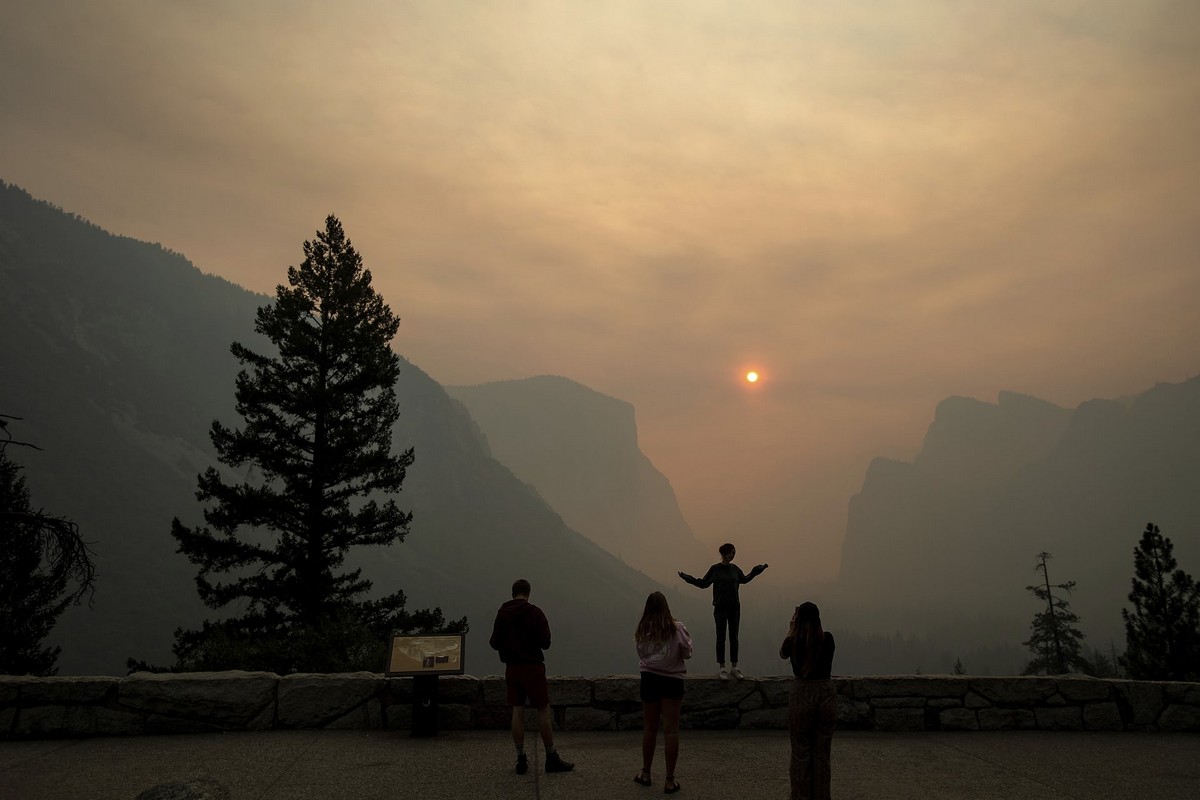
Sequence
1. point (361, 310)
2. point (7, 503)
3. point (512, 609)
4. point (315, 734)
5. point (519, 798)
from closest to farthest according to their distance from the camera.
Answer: point (519, 798) < point (512, 609) < point (315, 734) < point (7, 503) < point (361, 310)

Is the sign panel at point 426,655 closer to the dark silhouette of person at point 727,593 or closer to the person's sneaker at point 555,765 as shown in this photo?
the person's sneaker at point 555,765

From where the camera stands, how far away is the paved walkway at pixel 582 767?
291 inches

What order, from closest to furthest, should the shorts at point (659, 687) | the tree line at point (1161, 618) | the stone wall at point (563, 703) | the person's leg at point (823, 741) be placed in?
the person's leg at point (823, 741), the shorts at point (659, 687), the stone wall at point (563, 703), the tree line at point (1161, 618)

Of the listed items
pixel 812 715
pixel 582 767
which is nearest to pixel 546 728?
pixel 582 767

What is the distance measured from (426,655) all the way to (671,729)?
3.46 meters

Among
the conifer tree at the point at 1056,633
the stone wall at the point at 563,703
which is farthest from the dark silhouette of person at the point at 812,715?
the conifer tree at the point at 1056,633

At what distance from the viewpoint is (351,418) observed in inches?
1064

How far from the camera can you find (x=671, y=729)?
7215 mm

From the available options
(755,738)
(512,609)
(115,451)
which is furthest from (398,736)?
(115,451)

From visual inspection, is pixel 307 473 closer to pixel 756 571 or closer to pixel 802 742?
pixel 756 571

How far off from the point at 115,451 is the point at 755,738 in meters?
188

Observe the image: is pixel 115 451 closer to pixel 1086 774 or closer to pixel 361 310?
pixel 361 310

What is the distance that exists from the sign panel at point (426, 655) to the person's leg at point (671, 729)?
2.89 meters

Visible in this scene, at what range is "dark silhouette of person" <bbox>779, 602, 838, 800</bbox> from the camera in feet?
21.5
